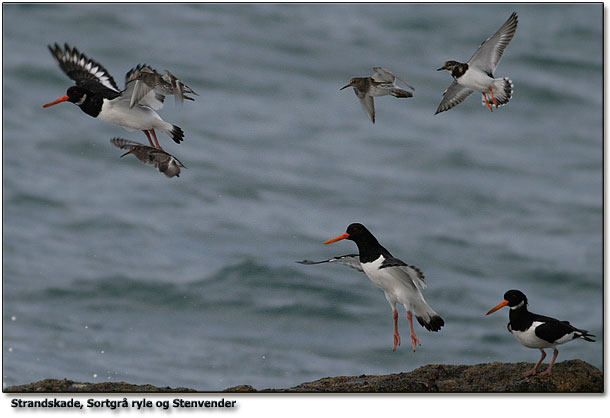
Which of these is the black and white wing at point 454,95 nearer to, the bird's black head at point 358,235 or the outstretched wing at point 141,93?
the bird's black head at point 358,235

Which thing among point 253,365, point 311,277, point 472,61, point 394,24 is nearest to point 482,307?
→ point 311,277

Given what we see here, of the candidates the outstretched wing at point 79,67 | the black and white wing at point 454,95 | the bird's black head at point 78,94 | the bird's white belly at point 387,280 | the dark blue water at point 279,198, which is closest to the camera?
the bird's white belly at point 387,280

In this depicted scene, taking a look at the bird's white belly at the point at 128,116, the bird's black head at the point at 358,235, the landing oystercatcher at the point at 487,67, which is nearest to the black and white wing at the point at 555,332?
the bird's black head at the point at 358,235

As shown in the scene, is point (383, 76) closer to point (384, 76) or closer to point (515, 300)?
point (384, 76)

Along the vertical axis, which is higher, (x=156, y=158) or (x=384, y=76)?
(x=384, y=76)

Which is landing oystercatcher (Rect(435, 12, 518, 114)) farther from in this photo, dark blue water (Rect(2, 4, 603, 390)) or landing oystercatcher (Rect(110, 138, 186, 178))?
dark blue water (Rect(2, 4, 603, 390))

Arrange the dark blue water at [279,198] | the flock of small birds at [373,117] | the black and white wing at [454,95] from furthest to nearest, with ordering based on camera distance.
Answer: the dark blue water at [279,198]
the black and white wing at [454,95]
the flock of small birds at [373,117]

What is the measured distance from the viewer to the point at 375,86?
252 inches

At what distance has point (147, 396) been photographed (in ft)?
20.2

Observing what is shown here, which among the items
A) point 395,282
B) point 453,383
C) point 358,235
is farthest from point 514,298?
point 358,235

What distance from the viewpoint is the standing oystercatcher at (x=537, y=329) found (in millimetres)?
6023

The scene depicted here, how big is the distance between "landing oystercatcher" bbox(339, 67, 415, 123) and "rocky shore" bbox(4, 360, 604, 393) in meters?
1.76

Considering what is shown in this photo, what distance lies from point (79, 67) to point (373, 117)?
3.28 m

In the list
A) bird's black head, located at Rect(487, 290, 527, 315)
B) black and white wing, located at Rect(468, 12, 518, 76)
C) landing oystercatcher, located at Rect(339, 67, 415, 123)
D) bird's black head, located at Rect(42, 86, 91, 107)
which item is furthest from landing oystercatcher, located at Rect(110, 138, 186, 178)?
bird's black head, located at Rect(487, 290, 527, 315)
